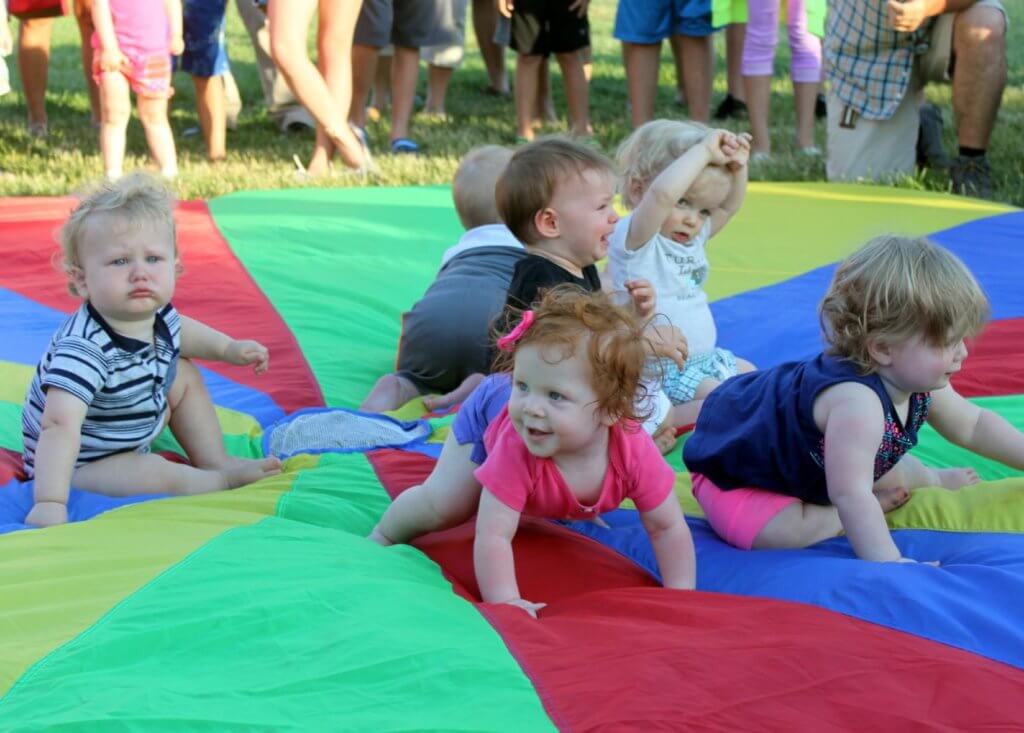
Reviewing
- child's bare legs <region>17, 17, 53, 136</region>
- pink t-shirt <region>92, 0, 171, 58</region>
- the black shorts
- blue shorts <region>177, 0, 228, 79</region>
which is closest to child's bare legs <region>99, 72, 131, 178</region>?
pink t-shirt <region>92, 0, 171, 58</region>

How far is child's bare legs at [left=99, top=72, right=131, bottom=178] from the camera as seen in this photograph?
6.16m

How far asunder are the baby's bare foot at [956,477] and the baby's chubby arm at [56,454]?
5.60ft

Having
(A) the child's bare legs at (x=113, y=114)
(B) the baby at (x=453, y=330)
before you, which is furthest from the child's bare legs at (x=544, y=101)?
(B) the baby at (x=453, y=330)

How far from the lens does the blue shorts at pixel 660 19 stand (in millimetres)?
7070

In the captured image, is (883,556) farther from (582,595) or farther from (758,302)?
(758,302)

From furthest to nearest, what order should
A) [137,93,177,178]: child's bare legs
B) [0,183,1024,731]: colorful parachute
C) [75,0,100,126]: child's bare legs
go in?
1. [75,0,100,126]: child's bare legs
2. [137,93,177,178]: child's bare legs
3. [0,183,1024,731]: colorful parachute

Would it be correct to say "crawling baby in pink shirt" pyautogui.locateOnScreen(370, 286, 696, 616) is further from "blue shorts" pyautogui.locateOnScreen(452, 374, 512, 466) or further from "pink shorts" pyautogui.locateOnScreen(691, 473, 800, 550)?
"pink shorts" pyautogui.locateOnScreen(691, 473, 800, 550)

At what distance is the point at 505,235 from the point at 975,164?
2752mm

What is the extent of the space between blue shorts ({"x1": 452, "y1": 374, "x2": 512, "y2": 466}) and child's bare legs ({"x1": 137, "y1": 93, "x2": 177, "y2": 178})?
420 centimetres

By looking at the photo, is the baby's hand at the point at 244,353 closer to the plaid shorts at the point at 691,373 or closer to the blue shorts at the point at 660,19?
the plaid shorts at the point at 691,373

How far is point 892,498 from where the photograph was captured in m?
2.55

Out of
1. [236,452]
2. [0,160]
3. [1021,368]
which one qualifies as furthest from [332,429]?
[0,160]

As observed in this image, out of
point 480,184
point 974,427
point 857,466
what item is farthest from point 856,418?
point 480,184

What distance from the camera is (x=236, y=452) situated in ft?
10.5
